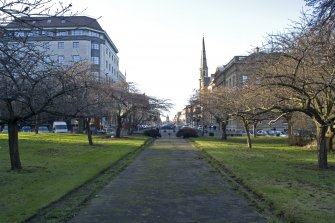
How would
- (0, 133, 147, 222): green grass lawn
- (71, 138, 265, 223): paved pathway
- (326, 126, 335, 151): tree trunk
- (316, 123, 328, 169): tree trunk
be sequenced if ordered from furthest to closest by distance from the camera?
(326, 126, 335, 151): tree trunk < (316, 123, 328, 169): tree trunk < (0, 133, 147, 222): green grass lawn < (71, 138, 265, 223): paved pathway

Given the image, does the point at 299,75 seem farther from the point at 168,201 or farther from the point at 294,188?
the point at 168,201

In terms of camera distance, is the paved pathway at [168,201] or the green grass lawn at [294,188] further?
the green grass lawn at [294,188]

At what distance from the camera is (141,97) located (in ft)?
204

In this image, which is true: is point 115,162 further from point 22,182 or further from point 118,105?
point 118,105

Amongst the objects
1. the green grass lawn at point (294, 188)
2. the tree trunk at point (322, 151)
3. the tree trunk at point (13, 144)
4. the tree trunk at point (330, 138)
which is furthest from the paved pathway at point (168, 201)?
the tree trunk at point (330, 138)

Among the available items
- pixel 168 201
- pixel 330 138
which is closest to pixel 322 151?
pixel 168 201

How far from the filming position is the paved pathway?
10969 millimetres

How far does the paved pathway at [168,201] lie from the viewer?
36.0ft

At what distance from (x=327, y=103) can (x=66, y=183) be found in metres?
15.7

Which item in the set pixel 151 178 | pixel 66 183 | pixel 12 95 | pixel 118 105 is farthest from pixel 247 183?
pixel 118 105

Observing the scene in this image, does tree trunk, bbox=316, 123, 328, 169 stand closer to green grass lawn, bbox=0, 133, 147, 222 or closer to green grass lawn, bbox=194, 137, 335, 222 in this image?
green grass lawn, bbox=194, 137, 335, 222

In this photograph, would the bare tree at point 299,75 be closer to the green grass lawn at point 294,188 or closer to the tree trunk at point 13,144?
the green grass lawn at point 294,188

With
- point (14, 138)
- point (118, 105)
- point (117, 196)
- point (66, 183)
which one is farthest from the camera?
point (118, 105)

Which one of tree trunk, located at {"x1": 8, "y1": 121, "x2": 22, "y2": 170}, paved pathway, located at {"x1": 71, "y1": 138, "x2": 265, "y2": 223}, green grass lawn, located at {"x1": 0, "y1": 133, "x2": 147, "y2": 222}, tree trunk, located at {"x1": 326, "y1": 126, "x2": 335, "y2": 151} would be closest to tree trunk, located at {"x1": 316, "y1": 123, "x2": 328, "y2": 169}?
paved pathway, located at {"x1": 71, "y1": 138, "x2": 265, "y2": 223}
